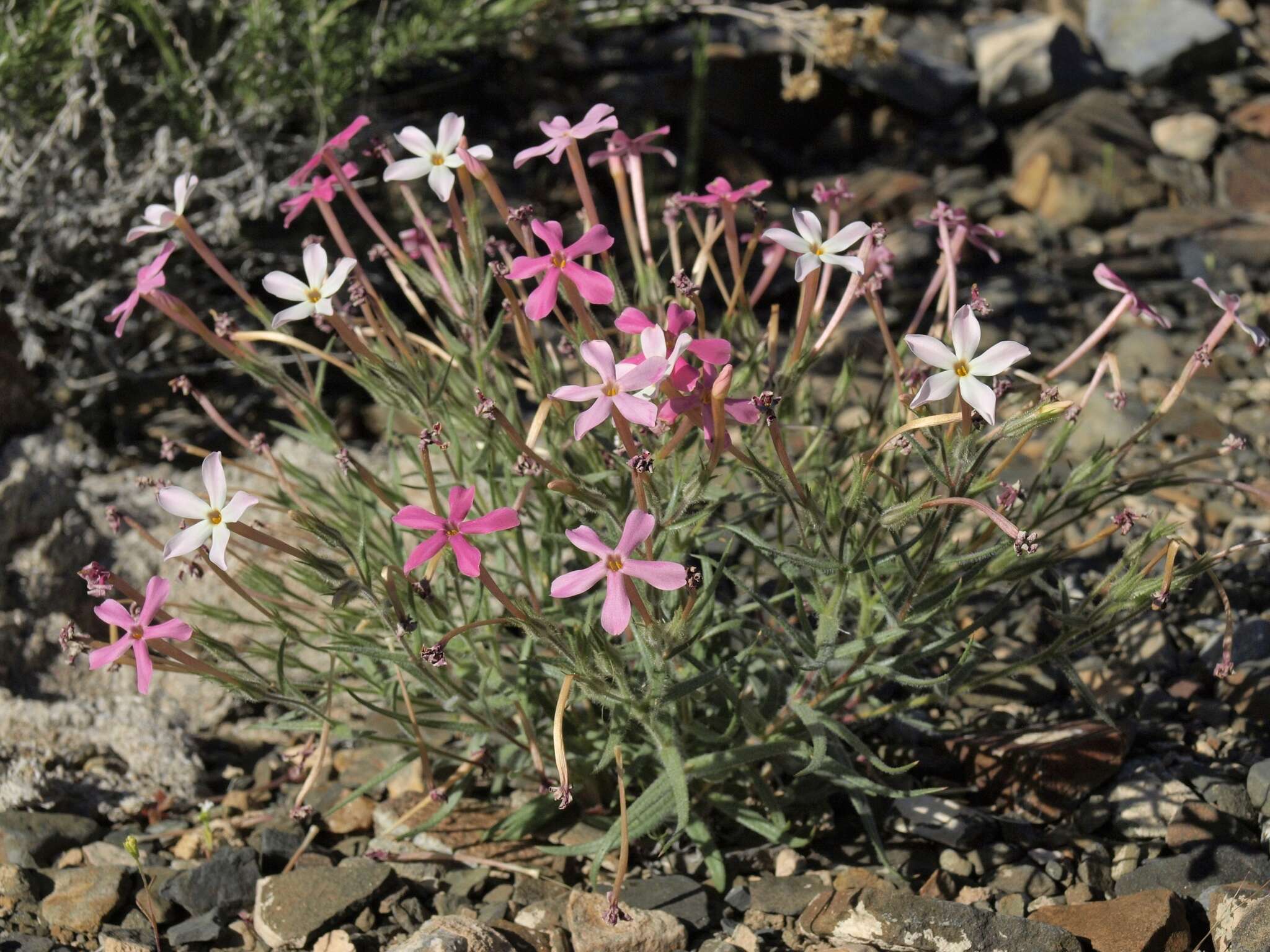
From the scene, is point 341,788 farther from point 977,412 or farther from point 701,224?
point 701,224

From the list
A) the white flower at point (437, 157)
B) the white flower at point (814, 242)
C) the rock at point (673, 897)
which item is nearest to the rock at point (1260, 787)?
the rock at point (673, 897)

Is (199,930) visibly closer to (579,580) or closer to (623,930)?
(623,930)

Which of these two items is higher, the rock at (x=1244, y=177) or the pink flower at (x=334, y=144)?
the pink flower at (x=334, y=144)

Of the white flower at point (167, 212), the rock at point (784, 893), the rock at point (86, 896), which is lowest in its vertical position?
the rock at point (784, 893)

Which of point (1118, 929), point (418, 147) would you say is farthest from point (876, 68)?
point (1118, 929)

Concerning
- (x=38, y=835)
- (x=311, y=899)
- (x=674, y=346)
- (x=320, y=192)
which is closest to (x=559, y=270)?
(x=674, y=346)

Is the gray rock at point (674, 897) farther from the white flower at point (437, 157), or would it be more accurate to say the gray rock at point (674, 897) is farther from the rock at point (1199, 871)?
the white flower at point (437, 157)

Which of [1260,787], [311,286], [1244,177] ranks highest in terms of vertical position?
[311,286]

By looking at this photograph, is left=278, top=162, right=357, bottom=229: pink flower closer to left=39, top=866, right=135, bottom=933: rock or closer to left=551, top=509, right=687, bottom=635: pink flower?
left=551, top=509, right=687, bottom=635: pink flower
